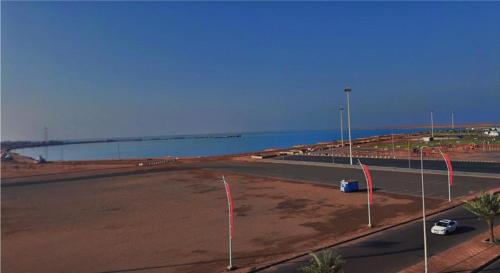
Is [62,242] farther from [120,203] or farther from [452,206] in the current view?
[452,206]

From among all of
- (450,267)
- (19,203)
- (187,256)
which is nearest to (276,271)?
(187,256)

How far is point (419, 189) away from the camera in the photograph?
48562 millimetres

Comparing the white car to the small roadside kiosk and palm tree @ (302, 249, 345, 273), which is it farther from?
the small roadside kiosk

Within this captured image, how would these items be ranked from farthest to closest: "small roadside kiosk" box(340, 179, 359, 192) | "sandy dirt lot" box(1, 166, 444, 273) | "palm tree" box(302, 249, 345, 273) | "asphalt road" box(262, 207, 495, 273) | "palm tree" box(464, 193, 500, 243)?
"small roadside kiosk" box(340, 179, 359, 192) → "sandy dirt lot" box(1, 166, 444, 273) → "palm tree" box(464, 193, 500, 243) → "asphalt road" box(262, 207, 495, 273) → "palm tree" box(302, 249, 345, 273)

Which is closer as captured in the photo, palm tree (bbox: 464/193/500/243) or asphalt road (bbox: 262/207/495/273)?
asphalt road (bbox: 262/207/495/273)

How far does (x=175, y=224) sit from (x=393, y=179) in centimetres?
3333

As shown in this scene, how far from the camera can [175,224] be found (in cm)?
3781

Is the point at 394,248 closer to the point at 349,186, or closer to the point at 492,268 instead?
the point at 492,268

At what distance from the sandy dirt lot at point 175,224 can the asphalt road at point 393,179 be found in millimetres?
4045

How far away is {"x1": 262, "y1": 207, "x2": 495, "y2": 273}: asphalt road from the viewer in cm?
2316

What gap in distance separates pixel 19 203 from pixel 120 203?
51.7 feet

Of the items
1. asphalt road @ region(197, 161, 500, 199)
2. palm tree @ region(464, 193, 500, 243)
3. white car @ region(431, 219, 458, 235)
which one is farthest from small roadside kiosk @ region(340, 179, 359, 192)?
palm tree @ region(464, 193, 500, 243)

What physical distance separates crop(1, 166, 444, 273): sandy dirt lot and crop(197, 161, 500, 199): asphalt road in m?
4.05

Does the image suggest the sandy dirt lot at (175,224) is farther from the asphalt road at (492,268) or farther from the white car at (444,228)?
the asphalt road at (492,268)
